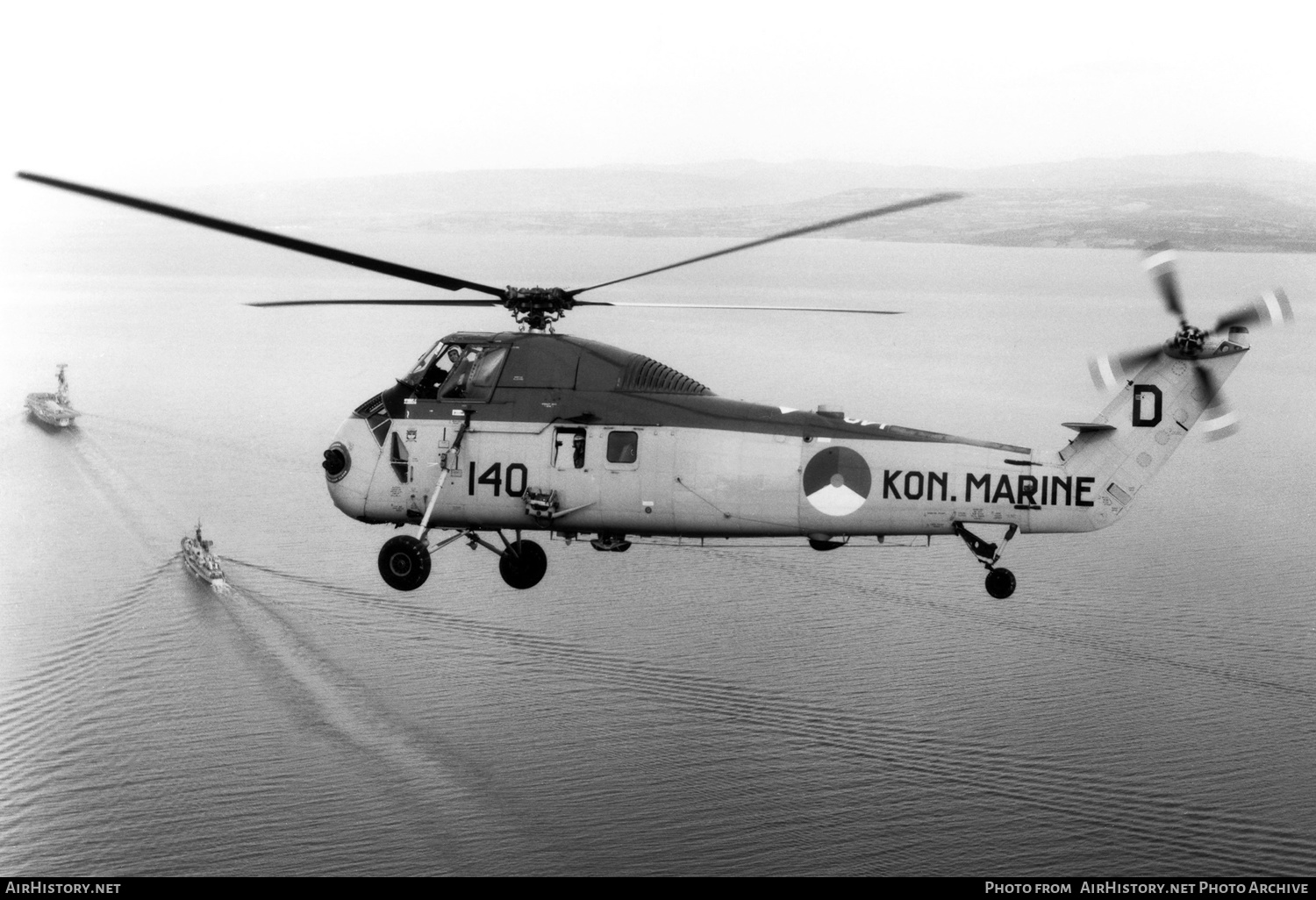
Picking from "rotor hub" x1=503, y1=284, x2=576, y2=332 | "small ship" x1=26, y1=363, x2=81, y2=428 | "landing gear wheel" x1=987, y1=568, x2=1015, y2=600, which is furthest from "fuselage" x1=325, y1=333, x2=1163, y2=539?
"small ship" x1=26, y1=363, x2=81, y2=428

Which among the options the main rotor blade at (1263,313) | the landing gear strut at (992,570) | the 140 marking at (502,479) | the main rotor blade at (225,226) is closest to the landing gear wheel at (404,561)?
the 140 marking at (502,479)

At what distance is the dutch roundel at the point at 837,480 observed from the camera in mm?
19281

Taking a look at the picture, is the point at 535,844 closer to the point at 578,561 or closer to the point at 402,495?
the point at 578,561

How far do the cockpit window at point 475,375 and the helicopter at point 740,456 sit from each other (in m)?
0.03

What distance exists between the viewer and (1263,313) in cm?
1880

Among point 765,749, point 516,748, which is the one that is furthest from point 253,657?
point 765,749

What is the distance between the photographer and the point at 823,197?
198m

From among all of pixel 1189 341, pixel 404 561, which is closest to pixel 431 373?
pixel 404 561

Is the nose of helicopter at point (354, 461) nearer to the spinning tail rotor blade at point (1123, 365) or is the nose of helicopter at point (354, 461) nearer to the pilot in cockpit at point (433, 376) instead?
the pilot in cockpit at point (433, 376)

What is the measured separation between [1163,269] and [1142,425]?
7.30 ft

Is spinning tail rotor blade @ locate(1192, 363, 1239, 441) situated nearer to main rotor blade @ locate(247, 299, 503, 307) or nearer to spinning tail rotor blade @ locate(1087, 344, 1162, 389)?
spinning tail rotor blade @ locate(1087, 344, 1162, 389)

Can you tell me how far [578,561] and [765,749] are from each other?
1825 cm

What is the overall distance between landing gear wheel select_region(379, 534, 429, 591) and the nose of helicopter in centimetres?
142

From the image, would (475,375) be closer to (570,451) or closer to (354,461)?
(570,451)
